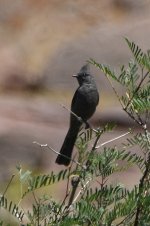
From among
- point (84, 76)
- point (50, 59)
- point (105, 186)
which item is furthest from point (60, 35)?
point (105, 186)

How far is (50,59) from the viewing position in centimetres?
852

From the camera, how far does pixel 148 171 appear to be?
6.63 ft

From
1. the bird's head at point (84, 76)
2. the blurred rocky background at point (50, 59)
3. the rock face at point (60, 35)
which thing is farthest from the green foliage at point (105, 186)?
the rock face at point (60, 35)

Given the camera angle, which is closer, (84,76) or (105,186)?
(105,186)

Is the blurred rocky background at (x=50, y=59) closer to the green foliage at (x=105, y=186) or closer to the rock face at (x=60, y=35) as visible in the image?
the rock face at (x=60, y=35)

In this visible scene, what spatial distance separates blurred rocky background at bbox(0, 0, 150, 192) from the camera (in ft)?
24.6

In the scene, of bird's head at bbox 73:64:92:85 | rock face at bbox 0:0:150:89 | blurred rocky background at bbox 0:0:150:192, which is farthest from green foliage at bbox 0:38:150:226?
rock face at bbox 0:0:150:89

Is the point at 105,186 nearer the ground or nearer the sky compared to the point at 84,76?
nearer the ground

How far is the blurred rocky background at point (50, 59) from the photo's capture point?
24.6 feet

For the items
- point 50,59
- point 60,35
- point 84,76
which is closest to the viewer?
point 84,76

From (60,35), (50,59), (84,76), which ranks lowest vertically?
(84,76)

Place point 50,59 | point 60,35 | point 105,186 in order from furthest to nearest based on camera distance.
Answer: point 60,35
point 50,59
point 105,186

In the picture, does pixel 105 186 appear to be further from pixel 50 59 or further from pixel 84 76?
pixel 50 59

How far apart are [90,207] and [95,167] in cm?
17
